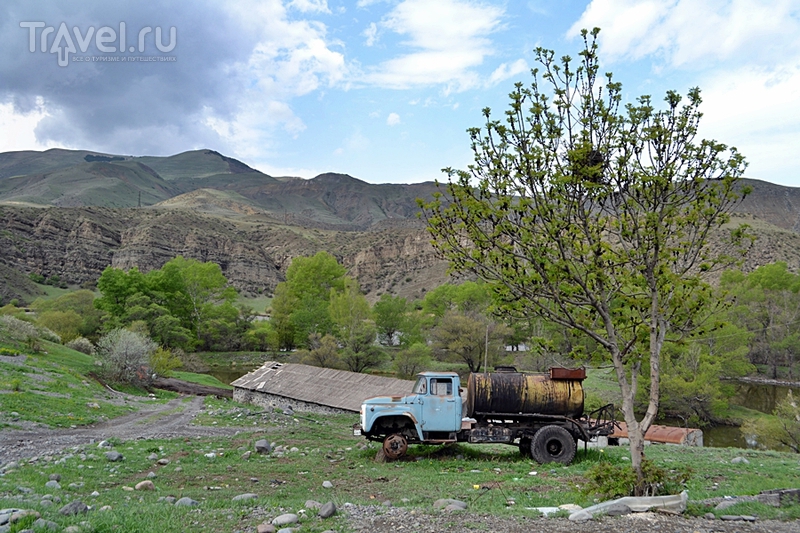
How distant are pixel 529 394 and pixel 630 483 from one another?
5.59 metres

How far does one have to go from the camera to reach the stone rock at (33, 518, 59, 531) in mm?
6108

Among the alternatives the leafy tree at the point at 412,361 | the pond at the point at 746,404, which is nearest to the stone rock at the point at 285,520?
the pond at the point at 746,404

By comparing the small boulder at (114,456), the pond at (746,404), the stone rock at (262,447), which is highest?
the small boulder at (114,456)

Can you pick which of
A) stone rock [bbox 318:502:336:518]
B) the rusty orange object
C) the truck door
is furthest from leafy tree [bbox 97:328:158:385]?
stone rock [bbox 318:502:336:518]

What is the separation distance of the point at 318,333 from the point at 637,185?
53.2m

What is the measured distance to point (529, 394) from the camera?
1442 centimetres

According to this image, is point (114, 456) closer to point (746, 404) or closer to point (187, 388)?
point (187, 388)

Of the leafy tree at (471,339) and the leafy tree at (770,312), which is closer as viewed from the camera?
the leafy tree at (770,312)

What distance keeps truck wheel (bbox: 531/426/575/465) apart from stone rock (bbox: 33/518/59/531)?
10931 mm

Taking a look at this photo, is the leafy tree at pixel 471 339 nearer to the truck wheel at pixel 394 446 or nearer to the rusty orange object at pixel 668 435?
the rusty orange object at pixel 668 435

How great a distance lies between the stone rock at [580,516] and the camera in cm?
770

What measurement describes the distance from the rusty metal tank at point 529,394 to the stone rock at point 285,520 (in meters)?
7.95

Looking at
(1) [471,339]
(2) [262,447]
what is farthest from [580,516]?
(1) [471,339]

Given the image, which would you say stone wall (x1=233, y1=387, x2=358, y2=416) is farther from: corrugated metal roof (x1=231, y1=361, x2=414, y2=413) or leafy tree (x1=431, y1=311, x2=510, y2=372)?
leafy tree (x1=431, y1=311, x2=510, y2=372)
